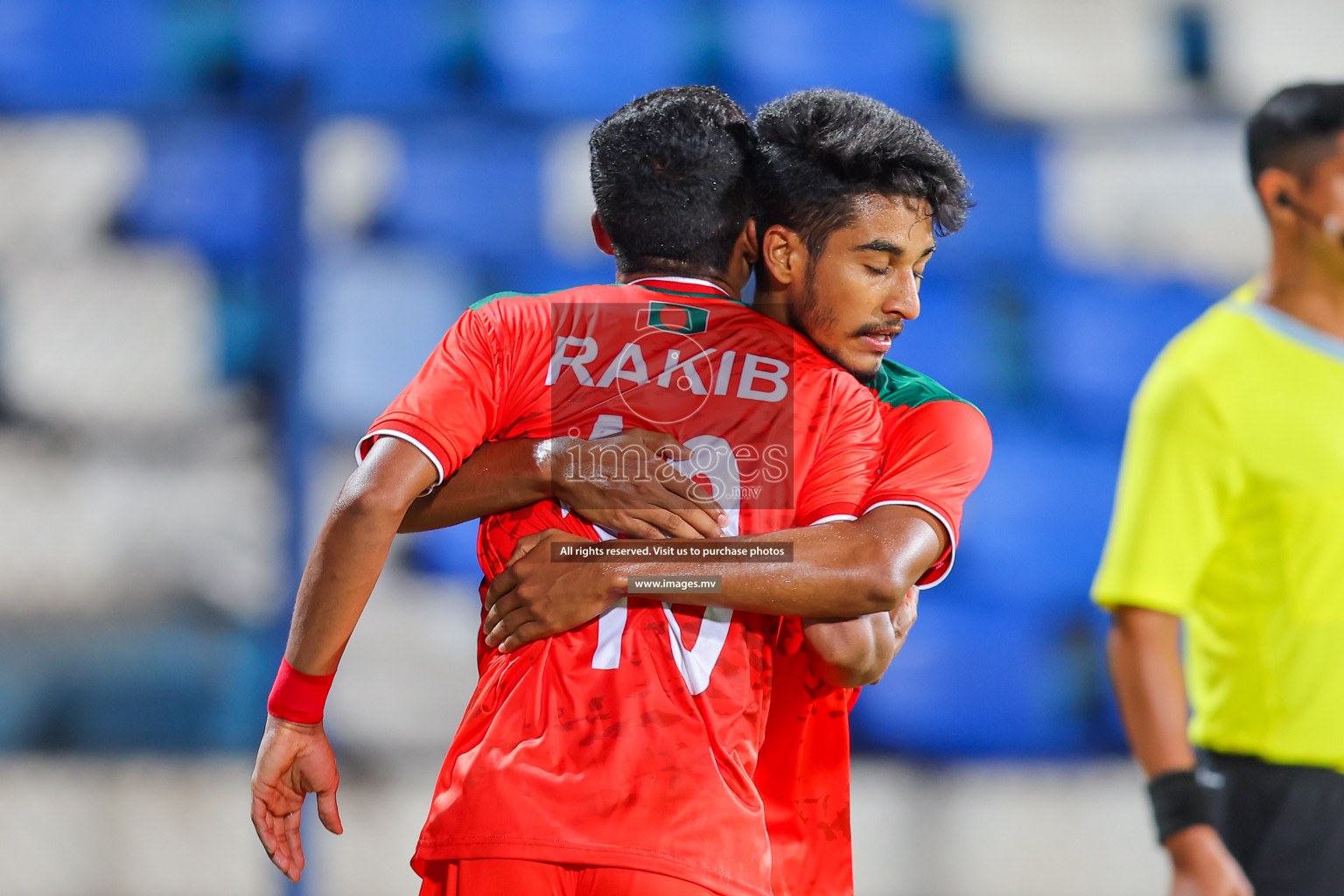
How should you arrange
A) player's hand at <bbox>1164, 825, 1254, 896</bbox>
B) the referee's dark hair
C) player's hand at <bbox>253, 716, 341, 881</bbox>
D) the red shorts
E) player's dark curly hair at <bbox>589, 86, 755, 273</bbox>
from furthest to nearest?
the referee's dark hair < player's hand at <bbox>1164, 825, 1254, 896</bbox> < player's dark curly hair at <bbox>589, 86, 755, 273</bbox> < player's hand at <bbox>253, 716, 341, 881</bbox> < the red shorts

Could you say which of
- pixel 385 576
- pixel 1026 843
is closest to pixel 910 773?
pixel 1026 843

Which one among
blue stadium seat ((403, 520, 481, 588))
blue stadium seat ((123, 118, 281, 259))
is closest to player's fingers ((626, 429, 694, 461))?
blue stadium seat ((403, 520, 481, 588))

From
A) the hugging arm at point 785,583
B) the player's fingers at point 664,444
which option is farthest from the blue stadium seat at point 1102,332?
the player's fingers at point 664,444

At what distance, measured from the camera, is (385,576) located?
389cm

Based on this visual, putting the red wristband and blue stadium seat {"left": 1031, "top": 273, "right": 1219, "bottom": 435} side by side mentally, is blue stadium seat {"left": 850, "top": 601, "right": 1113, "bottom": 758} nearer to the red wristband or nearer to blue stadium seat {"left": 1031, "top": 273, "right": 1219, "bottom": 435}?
blue stadium seat {"left": 1031, "top": 273, "right": 1219, "bottom": 435}

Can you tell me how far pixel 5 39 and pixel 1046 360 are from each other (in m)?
3.78

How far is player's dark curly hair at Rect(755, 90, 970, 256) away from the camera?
1.78m

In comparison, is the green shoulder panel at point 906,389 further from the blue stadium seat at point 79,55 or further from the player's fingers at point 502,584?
the blue stadium seat at point 79,55

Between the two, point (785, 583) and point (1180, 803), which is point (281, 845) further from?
point (1180, 803)

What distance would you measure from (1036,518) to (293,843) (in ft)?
9.63

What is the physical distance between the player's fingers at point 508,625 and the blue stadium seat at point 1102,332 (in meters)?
2.94

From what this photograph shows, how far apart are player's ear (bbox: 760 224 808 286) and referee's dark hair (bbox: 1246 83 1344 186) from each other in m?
1.04

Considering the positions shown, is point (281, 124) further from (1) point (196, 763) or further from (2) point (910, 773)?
(2) point (910, 773)

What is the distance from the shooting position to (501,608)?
158cm
